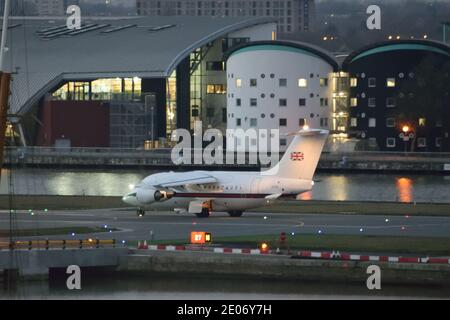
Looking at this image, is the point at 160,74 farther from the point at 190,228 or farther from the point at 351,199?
the point at 190,228

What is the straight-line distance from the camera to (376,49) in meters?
129

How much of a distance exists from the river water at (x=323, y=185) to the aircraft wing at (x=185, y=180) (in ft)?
49.0

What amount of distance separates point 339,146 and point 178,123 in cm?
1686

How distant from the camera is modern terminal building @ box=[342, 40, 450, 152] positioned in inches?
5002

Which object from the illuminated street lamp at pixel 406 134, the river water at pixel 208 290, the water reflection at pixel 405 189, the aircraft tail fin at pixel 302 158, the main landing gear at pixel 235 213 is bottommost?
the water reflection at pixel 405 189

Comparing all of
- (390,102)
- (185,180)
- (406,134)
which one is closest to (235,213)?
(185,180)

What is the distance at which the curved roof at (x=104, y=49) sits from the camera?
13050 cm

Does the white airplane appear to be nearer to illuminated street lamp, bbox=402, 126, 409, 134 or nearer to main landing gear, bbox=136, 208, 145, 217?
main landing gear, bbox=136, 208, 145, 217

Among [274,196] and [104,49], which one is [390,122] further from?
[274,196]

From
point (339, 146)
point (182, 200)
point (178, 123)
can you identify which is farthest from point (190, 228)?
point (178, 123)

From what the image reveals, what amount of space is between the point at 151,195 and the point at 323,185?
3418 cm

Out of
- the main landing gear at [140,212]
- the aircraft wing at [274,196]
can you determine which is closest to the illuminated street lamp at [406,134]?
the main landing gear at [140,212]

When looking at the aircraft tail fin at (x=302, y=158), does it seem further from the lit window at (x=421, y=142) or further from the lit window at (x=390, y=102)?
the lit window at (x=390, y=102)

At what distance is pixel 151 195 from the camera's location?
69.4 meters
